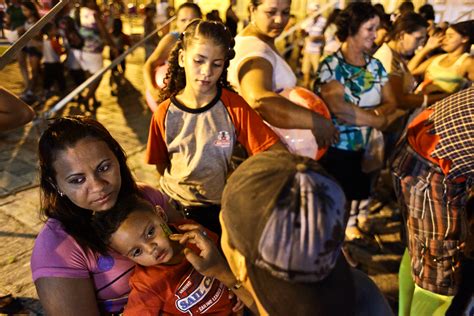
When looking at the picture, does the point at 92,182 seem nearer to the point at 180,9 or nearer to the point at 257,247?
the point at 257,247

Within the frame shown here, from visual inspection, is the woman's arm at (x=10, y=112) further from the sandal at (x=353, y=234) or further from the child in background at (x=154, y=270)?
the sandal at (x=353, y=234)

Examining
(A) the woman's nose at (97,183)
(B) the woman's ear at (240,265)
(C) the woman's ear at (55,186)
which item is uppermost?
(B) the woman's ear at (240,265)

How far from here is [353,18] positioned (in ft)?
9.61

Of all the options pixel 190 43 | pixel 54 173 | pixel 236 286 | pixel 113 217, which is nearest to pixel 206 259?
pixel 236 286

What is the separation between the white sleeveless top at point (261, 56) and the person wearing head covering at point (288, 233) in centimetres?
131

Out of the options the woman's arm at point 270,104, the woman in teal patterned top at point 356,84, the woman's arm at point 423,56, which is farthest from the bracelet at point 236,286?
the woman's arm at point 423,56

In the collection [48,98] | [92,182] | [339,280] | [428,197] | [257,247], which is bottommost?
[48,98]

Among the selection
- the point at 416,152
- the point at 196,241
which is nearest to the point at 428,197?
the point at 416,152

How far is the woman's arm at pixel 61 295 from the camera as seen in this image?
1.48 metres

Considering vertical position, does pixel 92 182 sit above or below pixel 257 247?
below

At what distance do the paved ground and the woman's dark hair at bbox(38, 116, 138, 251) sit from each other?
1584 mm

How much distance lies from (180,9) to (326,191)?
3.52 m

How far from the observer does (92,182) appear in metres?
1.59

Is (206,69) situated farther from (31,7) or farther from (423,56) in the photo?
(31,7)
